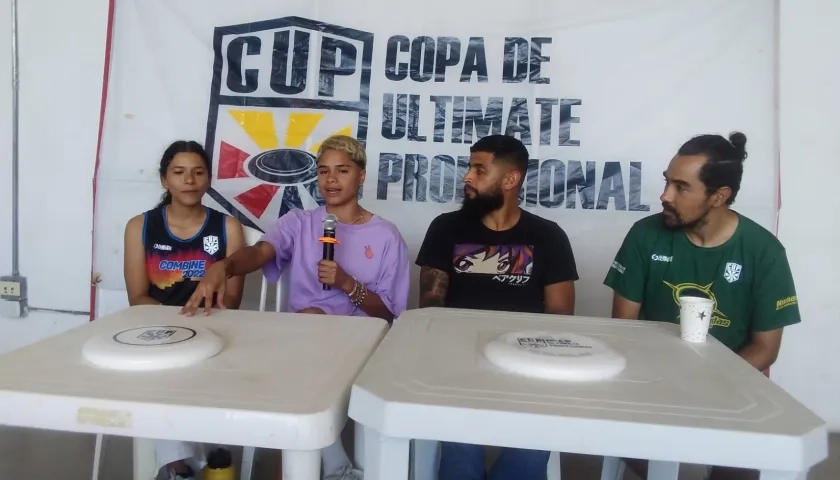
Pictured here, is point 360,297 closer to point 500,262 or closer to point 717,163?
point 500,262

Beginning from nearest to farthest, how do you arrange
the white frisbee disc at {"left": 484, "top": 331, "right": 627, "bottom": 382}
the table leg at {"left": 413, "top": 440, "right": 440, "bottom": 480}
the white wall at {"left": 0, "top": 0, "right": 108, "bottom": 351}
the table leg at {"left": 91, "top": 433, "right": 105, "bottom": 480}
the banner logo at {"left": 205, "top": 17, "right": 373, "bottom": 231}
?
the white frisbee disc at {"left": 484, "top": 331, "right": 627, "bottom": 382} < the table leg at {"left": 413, "top": 440, "right": 440, "bottom": 480} < the table leg at {"left": 91, "top": 433, "right": 105, "bottom": 480} < the banner logo at {"left": 205, "top": 17, "right": 373, "bottom": 231} < the white wall at {"left": 0, "top": 0, "right": 108, "bottom": 351}

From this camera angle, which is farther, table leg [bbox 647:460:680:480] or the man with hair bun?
the man with hair bun

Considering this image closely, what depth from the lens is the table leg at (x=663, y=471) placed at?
1200 mm

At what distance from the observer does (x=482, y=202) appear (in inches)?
80.5

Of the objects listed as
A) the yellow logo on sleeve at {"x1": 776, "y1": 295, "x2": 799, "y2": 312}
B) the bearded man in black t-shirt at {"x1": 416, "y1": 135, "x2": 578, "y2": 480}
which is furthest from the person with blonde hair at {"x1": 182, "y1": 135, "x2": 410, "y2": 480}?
the yellow logo on sleeve at {"x1": 776, "y1": 295, "x2": 799, "y2": 312}

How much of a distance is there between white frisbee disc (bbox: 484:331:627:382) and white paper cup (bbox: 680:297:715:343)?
0.74 ft

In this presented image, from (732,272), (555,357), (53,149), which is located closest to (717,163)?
(732,272)

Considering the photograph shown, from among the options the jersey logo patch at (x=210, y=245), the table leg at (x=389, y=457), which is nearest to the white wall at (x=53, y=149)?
the jersey logo patch at (x=210, y=245)

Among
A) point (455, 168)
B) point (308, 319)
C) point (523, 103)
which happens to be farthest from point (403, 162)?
point (308, 319)

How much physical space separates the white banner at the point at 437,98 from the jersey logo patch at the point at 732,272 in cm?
77

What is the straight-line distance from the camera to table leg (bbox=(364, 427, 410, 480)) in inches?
33.1

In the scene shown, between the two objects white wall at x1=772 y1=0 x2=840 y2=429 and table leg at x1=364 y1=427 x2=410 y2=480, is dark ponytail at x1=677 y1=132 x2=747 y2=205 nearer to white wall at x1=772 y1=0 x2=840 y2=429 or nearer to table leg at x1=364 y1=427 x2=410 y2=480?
white wall at x1=772 y1=0 x2=840 y2=429

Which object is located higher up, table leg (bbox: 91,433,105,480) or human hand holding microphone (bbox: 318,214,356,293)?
human hand holding microphone (bbox: 318,214,356,293)

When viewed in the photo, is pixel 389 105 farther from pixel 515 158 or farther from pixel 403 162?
pixel 515 158
